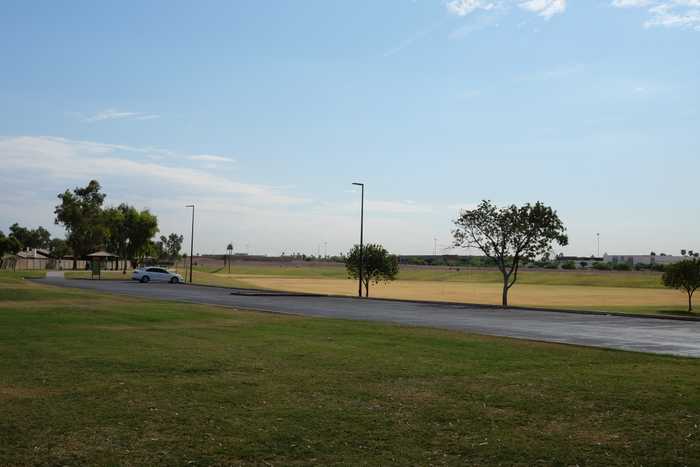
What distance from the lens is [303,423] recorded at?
8.16 m

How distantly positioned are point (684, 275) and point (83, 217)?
8972cm

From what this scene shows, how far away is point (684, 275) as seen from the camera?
40.8 meters

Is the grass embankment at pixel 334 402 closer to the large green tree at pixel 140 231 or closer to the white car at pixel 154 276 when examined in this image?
the white car at pixel 154 276

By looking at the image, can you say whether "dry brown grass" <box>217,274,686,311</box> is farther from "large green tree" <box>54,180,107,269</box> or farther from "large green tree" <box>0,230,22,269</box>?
"large green tree" <box>0,230,22,269</box>

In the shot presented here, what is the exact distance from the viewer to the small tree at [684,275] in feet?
133

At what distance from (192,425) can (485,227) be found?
35.7 metres

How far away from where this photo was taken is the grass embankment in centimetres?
707

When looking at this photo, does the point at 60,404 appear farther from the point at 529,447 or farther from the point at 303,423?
the point at 529,447

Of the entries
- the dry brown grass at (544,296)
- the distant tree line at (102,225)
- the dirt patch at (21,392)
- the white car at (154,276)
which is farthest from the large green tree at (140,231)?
the dirt patch at (21,392)

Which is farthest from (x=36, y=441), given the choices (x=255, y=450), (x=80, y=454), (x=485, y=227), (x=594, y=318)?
(x=485, y=227)

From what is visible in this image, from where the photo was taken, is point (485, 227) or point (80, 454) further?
point (485, 227)

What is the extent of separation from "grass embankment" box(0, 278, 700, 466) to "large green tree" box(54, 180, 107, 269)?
96.2m

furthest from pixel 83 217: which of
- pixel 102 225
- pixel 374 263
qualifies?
pixel 374 263

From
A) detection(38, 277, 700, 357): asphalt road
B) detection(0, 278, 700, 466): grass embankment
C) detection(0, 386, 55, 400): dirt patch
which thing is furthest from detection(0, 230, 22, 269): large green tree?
detection(0, 386, 55, 400): dirt patch
